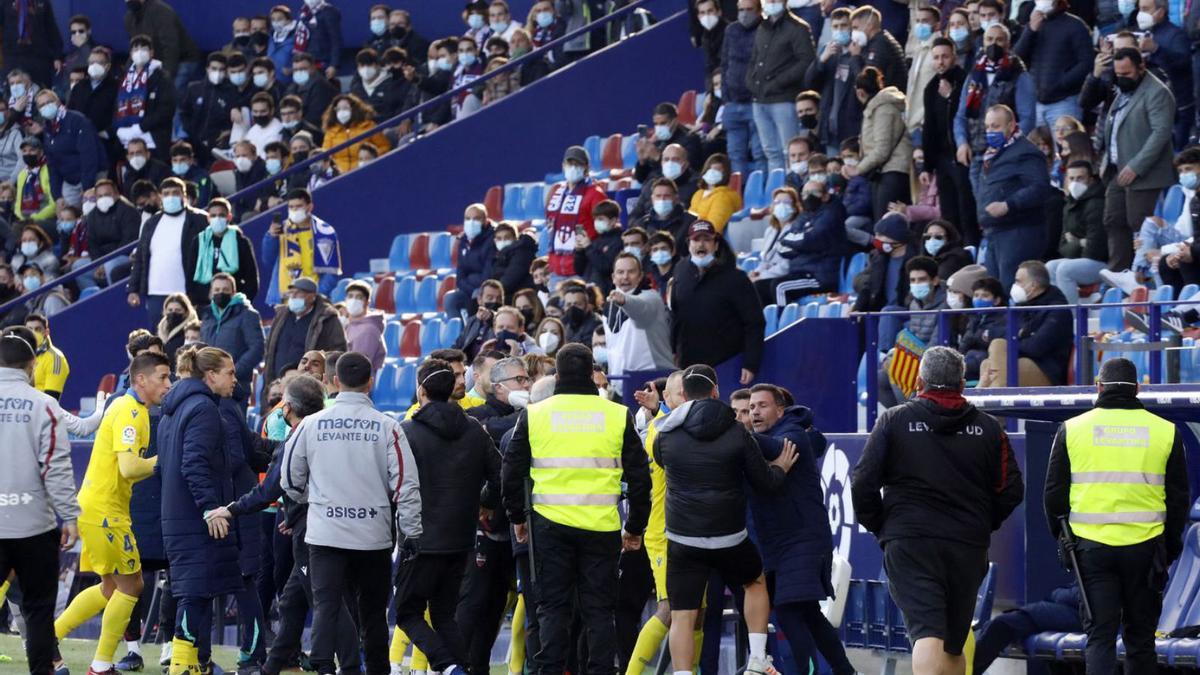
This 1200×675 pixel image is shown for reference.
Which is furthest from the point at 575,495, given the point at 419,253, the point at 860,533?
the point at 419,253

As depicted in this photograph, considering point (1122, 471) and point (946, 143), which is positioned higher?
point (946, 143)

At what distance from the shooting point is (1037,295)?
14719 mm

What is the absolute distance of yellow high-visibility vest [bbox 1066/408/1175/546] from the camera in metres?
10.9

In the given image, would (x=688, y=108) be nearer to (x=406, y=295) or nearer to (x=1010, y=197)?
(x=406, y=295)

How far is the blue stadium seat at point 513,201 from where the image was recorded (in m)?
23.6

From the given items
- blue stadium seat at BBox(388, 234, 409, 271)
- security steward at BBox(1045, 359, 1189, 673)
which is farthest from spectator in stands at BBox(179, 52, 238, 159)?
security steward at BBox(1045, 359, 1189, 673)

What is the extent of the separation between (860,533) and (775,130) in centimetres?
731

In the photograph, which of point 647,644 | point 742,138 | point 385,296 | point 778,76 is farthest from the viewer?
point 385,296

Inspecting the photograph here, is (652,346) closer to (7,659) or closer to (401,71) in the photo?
(7,659)

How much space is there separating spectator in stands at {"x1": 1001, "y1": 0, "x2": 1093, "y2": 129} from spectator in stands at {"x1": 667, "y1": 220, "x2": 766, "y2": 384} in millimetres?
3859

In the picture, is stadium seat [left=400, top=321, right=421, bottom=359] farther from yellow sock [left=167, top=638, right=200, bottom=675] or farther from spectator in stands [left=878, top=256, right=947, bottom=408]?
yellow sock [left=167, top=638, right=200, bottom=675]

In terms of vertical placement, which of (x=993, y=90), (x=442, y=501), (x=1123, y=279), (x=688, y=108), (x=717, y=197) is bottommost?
(x=442, y=501)

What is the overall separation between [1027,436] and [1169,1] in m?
7.20

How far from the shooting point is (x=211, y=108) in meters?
Result: 26.5
